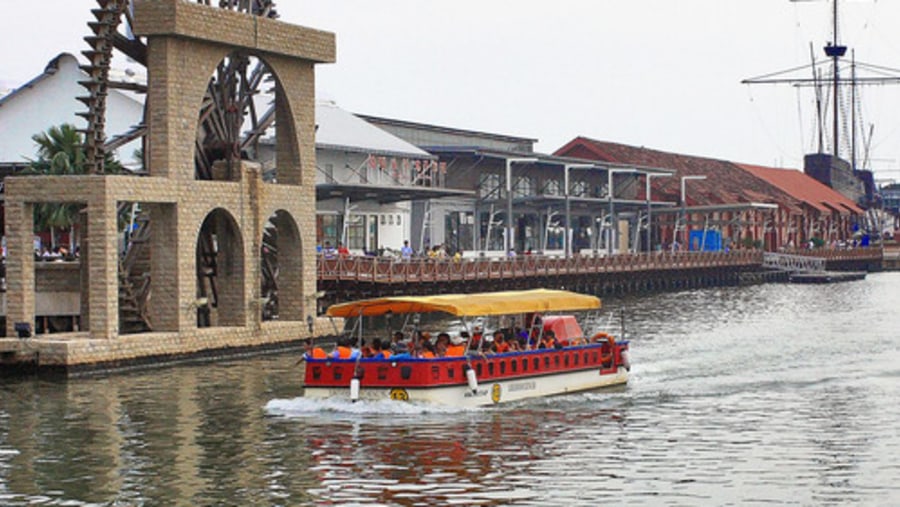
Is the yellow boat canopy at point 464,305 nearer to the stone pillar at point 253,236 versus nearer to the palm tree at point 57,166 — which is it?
the stone pillar at point 253,236

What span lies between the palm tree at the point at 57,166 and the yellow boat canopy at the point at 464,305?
2515 cm

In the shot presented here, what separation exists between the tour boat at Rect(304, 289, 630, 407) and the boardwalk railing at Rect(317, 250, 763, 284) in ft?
80.1

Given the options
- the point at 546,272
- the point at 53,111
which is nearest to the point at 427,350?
the point at 53,111

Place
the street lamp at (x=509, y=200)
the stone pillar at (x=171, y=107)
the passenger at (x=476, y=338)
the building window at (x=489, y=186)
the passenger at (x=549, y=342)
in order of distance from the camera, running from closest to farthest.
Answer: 1. the passenger at (x=476, y=338)
2. the passenger at (x=549, y=342)
3. the stone pillar at (x=171, y=107)
4. the street lamp at (x=509, y=200)
5. the building window at (x=489, y=186)

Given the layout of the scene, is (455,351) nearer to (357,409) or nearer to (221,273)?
(357,409)

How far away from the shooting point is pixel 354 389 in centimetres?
3788

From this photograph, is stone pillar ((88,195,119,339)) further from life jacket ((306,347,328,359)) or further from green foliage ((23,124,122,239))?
green foliage ((23,124,122,239))

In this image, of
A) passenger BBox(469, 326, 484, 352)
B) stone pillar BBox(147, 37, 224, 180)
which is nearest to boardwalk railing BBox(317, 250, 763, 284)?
stone pillar BBox(147, 37, 224, 180)

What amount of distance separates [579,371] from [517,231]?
6568 centimetres

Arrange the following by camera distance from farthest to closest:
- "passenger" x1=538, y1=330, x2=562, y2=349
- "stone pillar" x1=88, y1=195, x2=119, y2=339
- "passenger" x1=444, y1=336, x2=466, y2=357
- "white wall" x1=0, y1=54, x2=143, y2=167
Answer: "white wall" x1=0, y1=54, x2=143, y2=167 < "stone pillar" x1=88, y1=195, x2=119, y2=339 < "passenger" x1=538, y1=330, x2=562, y2=349 < "passenger" x1=444, y1=336, x2=466, y2=357

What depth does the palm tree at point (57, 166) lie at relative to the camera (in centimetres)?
6594

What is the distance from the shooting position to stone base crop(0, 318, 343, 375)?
47281mm

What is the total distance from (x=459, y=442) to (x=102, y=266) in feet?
61.3

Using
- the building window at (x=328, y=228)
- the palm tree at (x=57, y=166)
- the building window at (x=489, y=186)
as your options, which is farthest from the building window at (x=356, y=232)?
the palm tree at (x=57, y=166)
